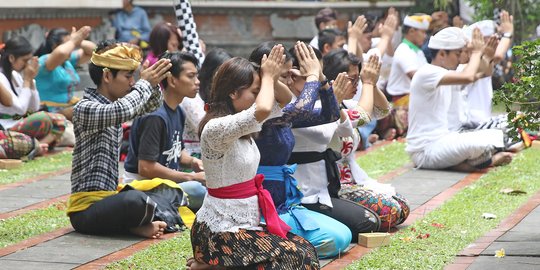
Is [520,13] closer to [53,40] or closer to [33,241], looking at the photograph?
[53,40]

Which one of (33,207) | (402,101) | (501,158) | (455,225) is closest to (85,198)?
(33,207)

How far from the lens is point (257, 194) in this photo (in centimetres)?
629

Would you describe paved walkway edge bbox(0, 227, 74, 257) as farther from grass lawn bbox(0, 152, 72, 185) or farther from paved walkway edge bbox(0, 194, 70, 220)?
grass lawn bbox(0, 152, 72, 185)

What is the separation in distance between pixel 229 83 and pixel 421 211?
3198mm

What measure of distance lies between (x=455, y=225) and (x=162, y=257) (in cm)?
238

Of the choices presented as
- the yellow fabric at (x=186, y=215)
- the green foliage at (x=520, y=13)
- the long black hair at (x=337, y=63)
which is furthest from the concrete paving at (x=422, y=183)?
the green foliage at (x=520, y=13)

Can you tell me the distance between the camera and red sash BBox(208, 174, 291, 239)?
6.18 m

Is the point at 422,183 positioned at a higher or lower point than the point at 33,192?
lower

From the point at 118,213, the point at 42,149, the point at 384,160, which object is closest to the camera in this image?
the point at 118,213

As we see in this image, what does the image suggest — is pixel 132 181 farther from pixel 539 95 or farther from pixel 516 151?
pixel 516 151

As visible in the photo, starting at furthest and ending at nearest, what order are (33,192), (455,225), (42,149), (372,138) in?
(372,138), (42,149), (33,192), (455,225)

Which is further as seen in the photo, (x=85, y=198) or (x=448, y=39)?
(x=448, y=39)

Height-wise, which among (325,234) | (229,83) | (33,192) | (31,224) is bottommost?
(33,192)

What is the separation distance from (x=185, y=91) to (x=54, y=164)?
3383 millimetres
